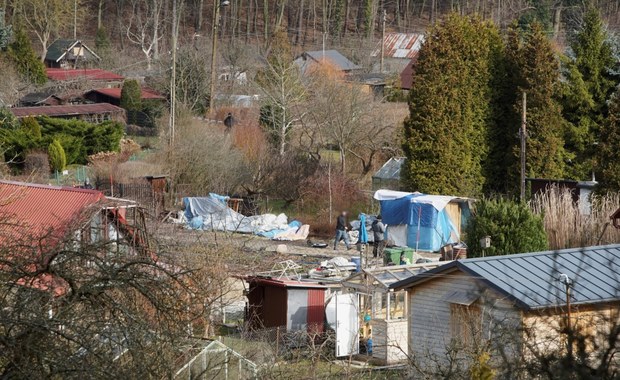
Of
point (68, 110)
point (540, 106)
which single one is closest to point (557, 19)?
point (68, 110)

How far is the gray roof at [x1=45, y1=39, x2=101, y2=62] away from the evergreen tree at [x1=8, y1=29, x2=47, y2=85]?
7358mm

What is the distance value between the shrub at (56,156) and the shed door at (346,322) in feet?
54.3

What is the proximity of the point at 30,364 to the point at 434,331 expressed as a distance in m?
10.5

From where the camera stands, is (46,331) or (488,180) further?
(488,180)

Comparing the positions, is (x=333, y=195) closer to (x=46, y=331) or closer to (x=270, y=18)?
(x=46, y=331)

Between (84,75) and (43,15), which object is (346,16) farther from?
(84,75)

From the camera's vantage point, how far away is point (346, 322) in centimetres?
1753

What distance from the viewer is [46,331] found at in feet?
19.8

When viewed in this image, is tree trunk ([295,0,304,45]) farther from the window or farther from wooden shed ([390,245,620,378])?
the window

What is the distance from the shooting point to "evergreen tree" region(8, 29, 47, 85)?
4997 centimetres

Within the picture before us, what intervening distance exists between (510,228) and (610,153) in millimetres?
4739

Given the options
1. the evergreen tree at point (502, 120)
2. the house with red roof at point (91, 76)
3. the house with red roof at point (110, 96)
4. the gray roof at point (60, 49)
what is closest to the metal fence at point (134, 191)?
the evergreen tree at point (502, 120)

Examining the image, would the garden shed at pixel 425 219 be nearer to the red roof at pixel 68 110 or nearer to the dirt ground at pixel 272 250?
the dirt ground at pixel 272 250

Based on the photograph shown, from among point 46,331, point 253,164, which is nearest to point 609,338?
point 46,331
